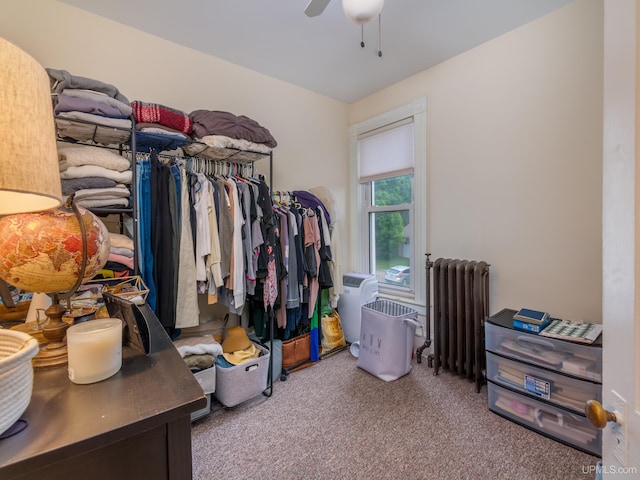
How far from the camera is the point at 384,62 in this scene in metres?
2.47

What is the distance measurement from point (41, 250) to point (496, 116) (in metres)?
2.65

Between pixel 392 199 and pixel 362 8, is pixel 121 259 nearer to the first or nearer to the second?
pixel 362 8

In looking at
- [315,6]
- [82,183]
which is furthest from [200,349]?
[315,6]

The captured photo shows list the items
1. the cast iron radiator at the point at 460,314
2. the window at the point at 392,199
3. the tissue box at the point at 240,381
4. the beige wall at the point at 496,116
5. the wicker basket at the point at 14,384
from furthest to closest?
1. the window at the point at 392,199
2. the cast iron radiator at the point at 460,314
3. the tissue box at the point at 240,381
4. the beige wall at the point at 496,116
5. the wicker basket at the point at 14,384

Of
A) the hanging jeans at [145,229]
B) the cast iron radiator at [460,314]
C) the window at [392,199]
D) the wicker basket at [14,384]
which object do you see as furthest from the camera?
the window at [392,199]

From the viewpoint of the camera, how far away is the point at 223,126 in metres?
2.00

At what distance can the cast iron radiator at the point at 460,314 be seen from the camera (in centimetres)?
216

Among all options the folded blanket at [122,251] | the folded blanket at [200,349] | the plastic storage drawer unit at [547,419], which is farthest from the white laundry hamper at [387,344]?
the folded blanket at [122,251]

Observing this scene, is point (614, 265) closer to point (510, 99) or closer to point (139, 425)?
point (139, 425)

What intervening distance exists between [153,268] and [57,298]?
3.15 feet

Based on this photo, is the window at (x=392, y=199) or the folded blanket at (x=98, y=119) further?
the window at (x=392, y=199)

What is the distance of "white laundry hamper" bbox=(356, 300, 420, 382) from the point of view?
91.0 inches

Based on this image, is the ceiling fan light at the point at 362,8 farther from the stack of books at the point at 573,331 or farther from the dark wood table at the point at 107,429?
the stack of books at the point at 573,331

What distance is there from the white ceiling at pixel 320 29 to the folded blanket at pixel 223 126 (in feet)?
1.96
